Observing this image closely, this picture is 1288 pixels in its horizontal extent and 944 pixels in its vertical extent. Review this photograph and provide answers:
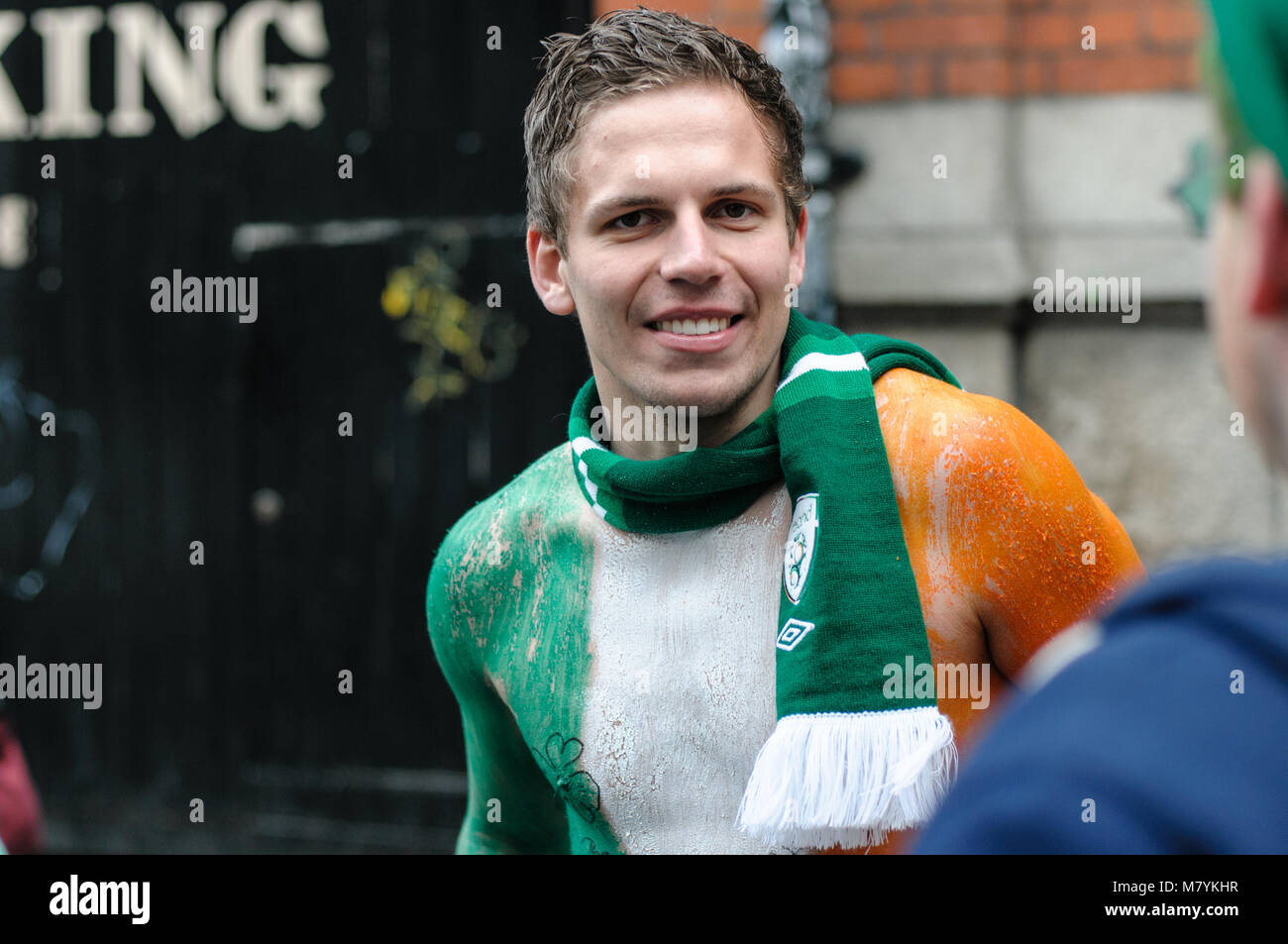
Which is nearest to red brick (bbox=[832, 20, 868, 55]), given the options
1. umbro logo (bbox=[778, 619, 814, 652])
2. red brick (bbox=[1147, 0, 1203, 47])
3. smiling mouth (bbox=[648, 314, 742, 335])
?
red brick (bbox=[1147, 0, 1203, 47])

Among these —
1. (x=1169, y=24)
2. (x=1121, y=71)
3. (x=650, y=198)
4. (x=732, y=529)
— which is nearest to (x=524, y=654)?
(x=732, y=529)

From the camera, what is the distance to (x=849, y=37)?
14.4 feet

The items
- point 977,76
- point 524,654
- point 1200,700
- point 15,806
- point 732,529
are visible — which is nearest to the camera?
point 1200,700

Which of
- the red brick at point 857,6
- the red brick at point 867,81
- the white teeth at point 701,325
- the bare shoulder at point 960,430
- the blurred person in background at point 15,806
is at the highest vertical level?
the red brick at point 857,6

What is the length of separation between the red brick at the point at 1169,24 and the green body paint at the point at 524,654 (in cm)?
295

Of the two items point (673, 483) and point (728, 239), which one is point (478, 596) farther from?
point (728, 239)

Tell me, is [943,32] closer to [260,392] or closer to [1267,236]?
[260,392]

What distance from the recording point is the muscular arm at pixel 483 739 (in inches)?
89.0

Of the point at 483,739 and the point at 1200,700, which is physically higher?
the point at 1200,700

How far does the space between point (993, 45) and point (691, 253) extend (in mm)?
2832

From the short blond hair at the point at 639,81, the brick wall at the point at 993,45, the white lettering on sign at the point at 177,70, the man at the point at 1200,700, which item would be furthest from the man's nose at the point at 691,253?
the white lettering on sign at the point at 177,70

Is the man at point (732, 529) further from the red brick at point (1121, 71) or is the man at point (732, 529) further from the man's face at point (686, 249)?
the red brick at point (1121, 71)

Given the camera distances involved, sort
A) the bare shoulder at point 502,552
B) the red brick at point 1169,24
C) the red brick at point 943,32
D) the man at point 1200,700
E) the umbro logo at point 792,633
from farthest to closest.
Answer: the red brick at point 943,32, the red brick at point 1169,24, the bare shoulder at point 502,552, the umbro logo at point 792,633, the man at point 1200,700

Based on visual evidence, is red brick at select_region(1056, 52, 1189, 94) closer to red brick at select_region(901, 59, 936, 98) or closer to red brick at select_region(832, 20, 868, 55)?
red brick at select_region(901, 59, 936, 98)
